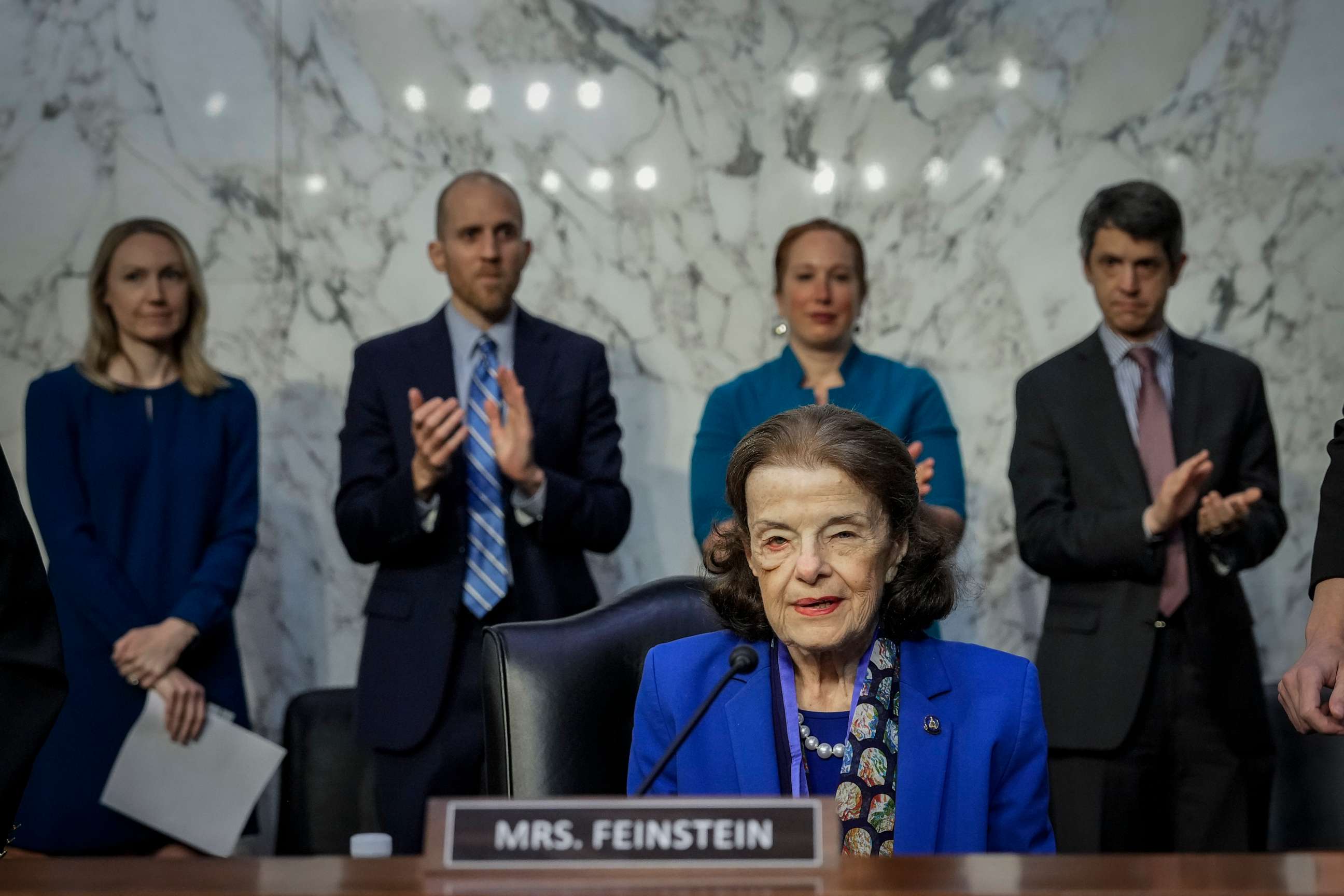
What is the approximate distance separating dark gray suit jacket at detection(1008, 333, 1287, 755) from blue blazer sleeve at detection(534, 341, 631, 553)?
3.29 feet

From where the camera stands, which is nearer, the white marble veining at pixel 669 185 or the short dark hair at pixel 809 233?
the short dark hair at pixel 809 233

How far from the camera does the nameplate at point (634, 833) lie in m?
1.42

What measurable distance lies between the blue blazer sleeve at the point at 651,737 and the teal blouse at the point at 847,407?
59.9 inches

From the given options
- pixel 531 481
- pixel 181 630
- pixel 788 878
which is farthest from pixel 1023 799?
pixel 181 630

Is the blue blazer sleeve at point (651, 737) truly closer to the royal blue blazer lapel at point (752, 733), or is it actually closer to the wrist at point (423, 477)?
the royal blue blazer lapel at point (752, 733)

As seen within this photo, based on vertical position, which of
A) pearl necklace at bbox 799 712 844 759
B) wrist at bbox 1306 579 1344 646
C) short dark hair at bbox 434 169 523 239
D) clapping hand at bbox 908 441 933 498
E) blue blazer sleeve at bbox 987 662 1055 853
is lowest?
blue blazer sleeve at bbox 987 662 1055 853

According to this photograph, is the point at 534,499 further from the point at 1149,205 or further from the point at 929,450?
the point at 1149,205

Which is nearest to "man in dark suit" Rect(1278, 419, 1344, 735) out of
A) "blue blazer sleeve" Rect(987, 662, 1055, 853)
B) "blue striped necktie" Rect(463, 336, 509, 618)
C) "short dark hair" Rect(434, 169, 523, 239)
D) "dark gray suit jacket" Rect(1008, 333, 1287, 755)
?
"blue blazer sleeve" Rect(987, 662, 1055, 853)

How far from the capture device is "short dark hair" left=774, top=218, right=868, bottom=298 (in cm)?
426

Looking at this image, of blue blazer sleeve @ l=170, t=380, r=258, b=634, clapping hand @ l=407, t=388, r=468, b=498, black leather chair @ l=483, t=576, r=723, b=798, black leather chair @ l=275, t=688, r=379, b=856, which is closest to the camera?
black leather chair @ l=483, t=576, r=723, b=798

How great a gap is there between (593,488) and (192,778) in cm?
123

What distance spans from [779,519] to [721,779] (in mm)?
386

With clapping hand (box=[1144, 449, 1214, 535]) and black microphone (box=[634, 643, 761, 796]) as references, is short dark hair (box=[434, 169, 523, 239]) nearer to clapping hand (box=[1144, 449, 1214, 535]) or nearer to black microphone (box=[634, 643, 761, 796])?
clapping hand (box=[1144, 449, 1214, 535])

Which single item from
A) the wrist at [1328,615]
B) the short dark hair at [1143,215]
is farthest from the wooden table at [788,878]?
the short dark hair at [1143,215]
